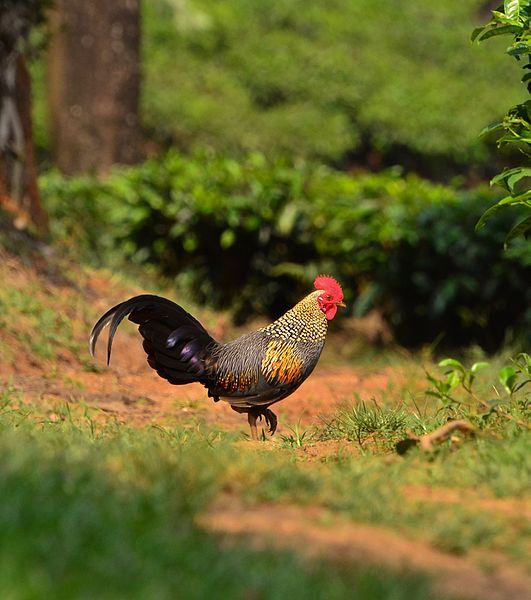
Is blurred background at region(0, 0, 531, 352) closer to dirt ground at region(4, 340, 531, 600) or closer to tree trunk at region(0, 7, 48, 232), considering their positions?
tree trunk at region(0, 7, 48, 232)

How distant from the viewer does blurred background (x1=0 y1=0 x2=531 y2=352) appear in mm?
10375

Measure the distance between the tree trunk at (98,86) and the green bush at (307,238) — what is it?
2.67m

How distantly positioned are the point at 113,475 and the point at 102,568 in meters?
0.84

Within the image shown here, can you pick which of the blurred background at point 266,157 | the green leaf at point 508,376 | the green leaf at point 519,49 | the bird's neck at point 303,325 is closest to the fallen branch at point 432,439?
the green leaf at point 508,376

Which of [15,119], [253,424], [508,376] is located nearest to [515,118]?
[508,376]

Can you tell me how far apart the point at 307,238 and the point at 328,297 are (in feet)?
16.6

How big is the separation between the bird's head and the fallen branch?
1378 millimetres

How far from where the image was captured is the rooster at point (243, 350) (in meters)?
5.78

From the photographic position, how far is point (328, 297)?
20.0 feet

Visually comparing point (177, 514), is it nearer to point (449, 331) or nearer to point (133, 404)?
point (133, 404)

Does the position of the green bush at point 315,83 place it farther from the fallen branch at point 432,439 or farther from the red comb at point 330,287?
the fallen branch at point 432,439

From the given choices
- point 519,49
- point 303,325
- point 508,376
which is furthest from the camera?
point 303,325

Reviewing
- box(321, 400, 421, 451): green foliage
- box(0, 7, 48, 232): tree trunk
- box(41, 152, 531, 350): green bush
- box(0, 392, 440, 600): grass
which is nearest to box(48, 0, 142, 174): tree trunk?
box(41, 152, 531, 350): green bush

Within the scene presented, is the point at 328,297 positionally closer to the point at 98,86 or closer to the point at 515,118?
the point at 515,118
